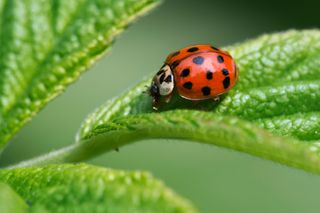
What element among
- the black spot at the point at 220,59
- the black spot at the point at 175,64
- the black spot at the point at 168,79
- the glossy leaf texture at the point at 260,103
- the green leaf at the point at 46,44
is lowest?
the glossy leaf texture at the point at 260,103

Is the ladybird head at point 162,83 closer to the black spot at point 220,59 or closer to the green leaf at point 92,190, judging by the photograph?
the black spot at point 220,59

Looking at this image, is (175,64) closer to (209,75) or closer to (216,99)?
(209,75)

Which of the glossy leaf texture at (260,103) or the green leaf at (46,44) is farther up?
A: the green leaf at (46,44)

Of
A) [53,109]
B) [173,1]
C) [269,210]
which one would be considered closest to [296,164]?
[269,210]

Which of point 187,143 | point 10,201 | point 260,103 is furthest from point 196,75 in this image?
point 187,143

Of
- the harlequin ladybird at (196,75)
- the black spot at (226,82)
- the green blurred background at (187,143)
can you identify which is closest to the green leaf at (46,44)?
the harlequin ladybird at (196,75)

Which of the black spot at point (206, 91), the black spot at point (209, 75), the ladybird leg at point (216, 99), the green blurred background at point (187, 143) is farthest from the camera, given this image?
the green blurred background at point (187, 143)

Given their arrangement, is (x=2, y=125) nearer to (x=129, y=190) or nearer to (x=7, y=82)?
(x=7, y=82)
